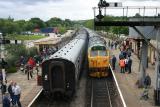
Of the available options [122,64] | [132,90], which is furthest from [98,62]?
[132,90]

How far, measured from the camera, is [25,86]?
26.3 meters

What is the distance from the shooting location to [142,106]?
20688 mm

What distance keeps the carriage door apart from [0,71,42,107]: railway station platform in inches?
69.4

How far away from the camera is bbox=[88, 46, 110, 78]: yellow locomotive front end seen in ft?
101

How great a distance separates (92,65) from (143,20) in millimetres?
10363

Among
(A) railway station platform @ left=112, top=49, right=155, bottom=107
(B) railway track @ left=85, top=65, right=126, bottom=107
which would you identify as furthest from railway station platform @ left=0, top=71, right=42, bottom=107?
(A) railway station platform @ left=112, top=49, right=155, bottom=107

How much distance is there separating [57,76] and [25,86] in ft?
18.9

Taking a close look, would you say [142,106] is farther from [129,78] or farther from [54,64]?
[129,78]

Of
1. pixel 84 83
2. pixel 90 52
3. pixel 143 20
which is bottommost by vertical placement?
pixel 84 83

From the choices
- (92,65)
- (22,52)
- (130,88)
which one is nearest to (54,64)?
(130,88)

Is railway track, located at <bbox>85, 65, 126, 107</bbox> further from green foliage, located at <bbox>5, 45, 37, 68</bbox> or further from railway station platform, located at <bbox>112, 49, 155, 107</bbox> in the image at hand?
green foliage, located at <bbox>5, 45, 37, 68</bbox>

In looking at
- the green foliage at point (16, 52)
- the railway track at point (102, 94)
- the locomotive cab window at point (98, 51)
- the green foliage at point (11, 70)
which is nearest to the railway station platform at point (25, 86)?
the green foliage at point (11, 70)

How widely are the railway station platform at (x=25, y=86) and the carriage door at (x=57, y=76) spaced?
1.76 m

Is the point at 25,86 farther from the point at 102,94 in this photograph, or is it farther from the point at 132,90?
the point at 132,90
